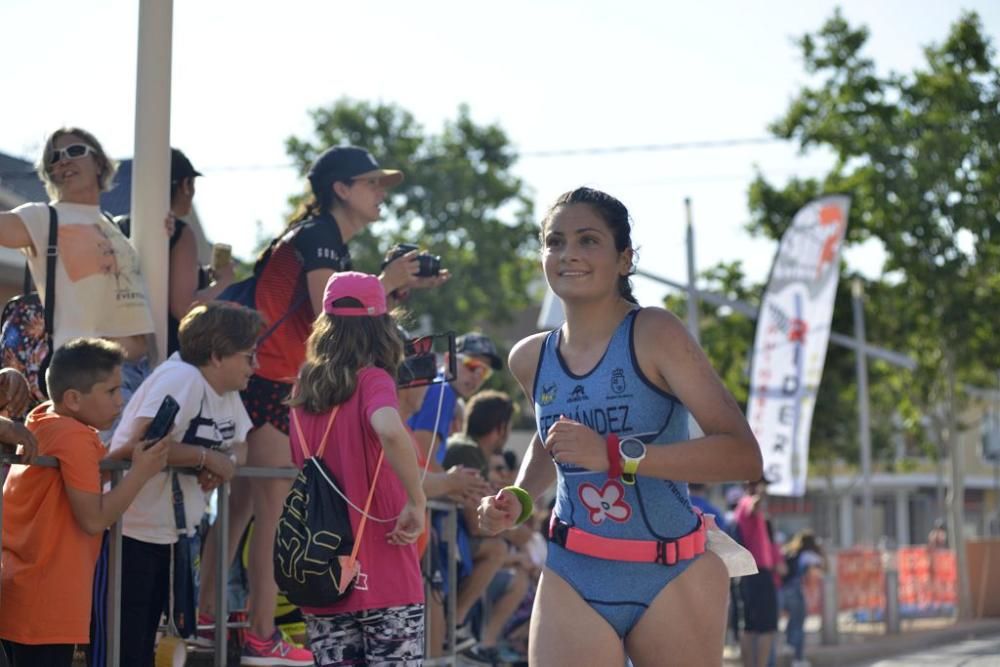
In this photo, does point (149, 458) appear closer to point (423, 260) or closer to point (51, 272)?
point (51, 272)

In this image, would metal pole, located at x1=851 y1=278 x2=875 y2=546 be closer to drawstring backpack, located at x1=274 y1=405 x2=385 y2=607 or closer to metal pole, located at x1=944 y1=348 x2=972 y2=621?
metal pole, located at x1=944 y1=348 x2=972 y2=621

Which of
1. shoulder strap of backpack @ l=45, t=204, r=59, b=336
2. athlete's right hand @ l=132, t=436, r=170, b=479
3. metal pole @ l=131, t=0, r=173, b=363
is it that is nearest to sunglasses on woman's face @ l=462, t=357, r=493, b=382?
metal pole @ l=131, t=0, r=173, b=363

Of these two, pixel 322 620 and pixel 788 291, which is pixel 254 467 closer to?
pixel 322 620

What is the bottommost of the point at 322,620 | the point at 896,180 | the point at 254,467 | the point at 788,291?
the point at 322,620

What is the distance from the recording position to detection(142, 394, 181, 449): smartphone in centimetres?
569

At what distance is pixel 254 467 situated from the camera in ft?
21.0

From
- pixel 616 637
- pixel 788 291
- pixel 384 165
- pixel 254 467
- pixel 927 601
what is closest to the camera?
pixel 616 637

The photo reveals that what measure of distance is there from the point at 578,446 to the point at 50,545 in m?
2.16

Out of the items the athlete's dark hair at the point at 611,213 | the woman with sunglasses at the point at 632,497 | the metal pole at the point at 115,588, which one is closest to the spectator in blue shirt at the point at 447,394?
the metal pole at the point at 115,588

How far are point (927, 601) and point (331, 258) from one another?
24927 mm

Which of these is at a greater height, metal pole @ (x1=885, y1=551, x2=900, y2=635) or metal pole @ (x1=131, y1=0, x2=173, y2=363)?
metal pole @ (x1=131, y1=0, x2=173, y2=363)

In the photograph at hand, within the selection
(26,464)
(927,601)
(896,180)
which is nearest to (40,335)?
(26,464)

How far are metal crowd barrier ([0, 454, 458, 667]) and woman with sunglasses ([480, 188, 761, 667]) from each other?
173cm

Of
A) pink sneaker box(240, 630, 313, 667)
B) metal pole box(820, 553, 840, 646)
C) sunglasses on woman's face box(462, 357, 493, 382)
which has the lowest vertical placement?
metal pole box(820, 553, 840, 646)
